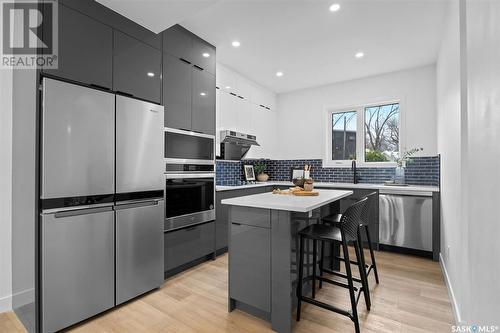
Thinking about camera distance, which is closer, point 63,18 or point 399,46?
point 63,18

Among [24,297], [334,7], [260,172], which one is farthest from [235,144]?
[24,297]

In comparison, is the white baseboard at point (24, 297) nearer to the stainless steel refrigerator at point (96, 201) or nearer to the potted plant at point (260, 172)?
the stainless steel refrigerator at point (96, 201)

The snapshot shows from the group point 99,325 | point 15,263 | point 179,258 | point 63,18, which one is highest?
point 63,18

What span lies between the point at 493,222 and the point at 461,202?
3.49ft

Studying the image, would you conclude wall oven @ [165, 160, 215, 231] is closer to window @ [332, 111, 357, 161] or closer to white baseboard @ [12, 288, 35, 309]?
white baseboard @ [12, 288, 35, 309]

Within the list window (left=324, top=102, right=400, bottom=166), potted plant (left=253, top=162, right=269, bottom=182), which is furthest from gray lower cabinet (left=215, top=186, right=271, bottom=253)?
window (left=324, top=102, right=400, bottom=166)

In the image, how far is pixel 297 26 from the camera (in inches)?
108

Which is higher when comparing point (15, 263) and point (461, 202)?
point (461, 202)

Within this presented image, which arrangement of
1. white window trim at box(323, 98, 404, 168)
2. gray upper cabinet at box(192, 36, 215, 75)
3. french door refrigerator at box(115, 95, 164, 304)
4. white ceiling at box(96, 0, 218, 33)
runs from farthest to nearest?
white window trim at box(323, 98, 404, 168), gray upper cabinet at box(192, 36, 215, 75), french door refrigerator at box(115, 95, 164, 304), white ceiling at box(96, 0, 218, 33)

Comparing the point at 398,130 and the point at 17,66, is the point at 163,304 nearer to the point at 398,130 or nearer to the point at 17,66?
the point at 17,66

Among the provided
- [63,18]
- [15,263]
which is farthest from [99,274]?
[63,18]

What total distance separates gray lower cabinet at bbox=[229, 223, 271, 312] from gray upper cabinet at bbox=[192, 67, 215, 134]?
4.95ft

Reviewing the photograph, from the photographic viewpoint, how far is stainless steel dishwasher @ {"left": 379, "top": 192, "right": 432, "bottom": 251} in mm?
3311

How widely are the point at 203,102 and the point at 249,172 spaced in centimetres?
191
